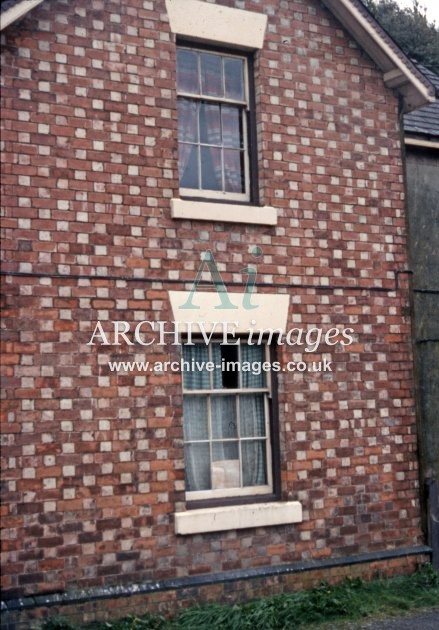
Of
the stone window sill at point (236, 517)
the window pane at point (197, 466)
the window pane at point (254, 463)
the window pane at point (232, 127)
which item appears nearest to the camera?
the stone window sill at point (236, 517)

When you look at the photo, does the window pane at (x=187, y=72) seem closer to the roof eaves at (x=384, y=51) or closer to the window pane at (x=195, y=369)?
the roof eaves at (x=384, y=51)

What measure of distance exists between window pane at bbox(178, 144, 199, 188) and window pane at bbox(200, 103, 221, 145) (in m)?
0.18

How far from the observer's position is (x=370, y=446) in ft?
30.8

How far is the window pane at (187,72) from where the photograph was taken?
905 centimetres

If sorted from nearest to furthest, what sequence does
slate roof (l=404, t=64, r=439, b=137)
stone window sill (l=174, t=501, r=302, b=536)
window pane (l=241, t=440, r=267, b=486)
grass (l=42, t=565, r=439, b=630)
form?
grass (l=42, t=565, r=439, b=630) → stone window sill (l=174, t=501, r=302, b=536) → window pane (l=241, t=440, r=267, b=486) → slate roof (l=404, t=64, r=439, b=137)

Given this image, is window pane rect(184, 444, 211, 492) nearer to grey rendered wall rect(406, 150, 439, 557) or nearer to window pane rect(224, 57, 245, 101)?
grey rendered wall rect(406, 150, 439, 557)

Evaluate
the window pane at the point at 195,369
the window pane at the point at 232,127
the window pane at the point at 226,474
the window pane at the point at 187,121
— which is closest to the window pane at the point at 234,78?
the window pane at the point at 232,127

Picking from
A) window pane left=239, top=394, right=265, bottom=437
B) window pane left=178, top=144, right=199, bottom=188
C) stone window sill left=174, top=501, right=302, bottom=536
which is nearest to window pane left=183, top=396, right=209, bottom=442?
window pane left=239, top=394, right=265, bottom=437

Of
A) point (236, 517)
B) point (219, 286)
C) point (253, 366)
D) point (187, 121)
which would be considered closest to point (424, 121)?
point (187, 121)

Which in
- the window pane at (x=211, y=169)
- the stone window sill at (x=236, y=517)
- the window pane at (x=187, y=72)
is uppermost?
the window pane at (x=187, y=72)

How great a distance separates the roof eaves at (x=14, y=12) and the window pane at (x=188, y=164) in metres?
1.99

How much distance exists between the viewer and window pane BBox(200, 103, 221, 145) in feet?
30.0

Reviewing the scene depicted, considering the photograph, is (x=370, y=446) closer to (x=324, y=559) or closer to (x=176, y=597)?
(x=324, y=559)

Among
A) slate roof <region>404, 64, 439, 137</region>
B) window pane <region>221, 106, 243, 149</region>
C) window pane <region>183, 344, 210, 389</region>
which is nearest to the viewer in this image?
window pane <region>183, 344, 210, 389</region>
